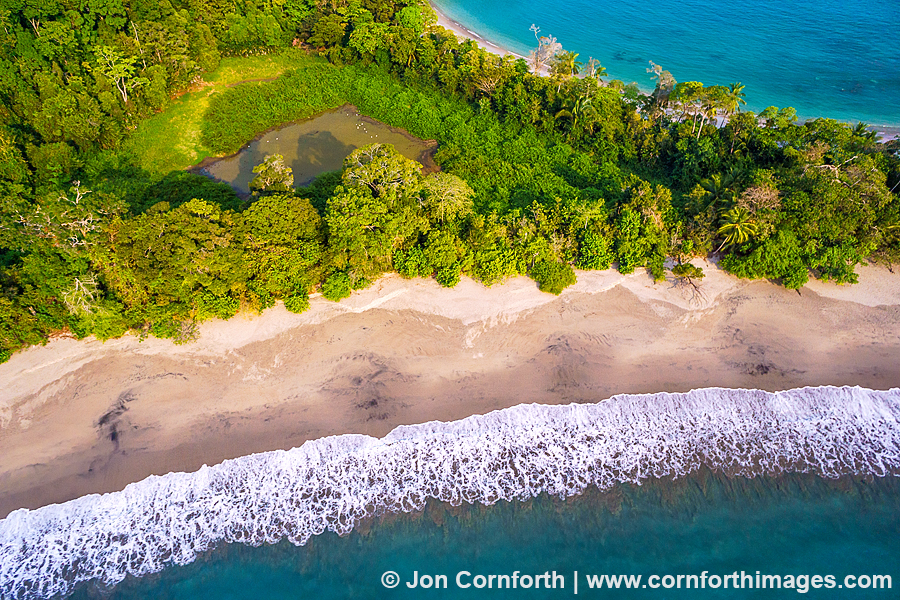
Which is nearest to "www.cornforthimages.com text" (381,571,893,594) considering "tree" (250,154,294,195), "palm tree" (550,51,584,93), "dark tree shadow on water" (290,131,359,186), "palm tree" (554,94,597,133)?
"tree" (250,154,294,195)

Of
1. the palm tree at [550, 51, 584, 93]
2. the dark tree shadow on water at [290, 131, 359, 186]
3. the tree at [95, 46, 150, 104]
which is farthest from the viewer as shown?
the palm tree at [550, 51, 584, 93]

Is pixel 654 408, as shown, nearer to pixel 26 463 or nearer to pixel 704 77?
pixel 26 463

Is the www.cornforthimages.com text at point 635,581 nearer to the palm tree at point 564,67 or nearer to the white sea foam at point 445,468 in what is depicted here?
the white sea foam at point 445,468

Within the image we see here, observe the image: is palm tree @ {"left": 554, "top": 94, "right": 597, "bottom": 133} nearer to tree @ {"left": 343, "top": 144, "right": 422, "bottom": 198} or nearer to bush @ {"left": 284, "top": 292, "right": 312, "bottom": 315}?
tree @ {"left": 343, "top": 144, "right": 422, "bottom": 198}

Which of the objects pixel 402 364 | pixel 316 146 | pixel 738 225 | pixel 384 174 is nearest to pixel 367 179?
pixel 384 174

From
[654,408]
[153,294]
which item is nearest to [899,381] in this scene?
[654,408]

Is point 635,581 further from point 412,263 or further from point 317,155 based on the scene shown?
point 317,155

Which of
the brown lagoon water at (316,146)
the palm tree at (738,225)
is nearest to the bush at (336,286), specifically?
the brown lagoon water at (316,146)
